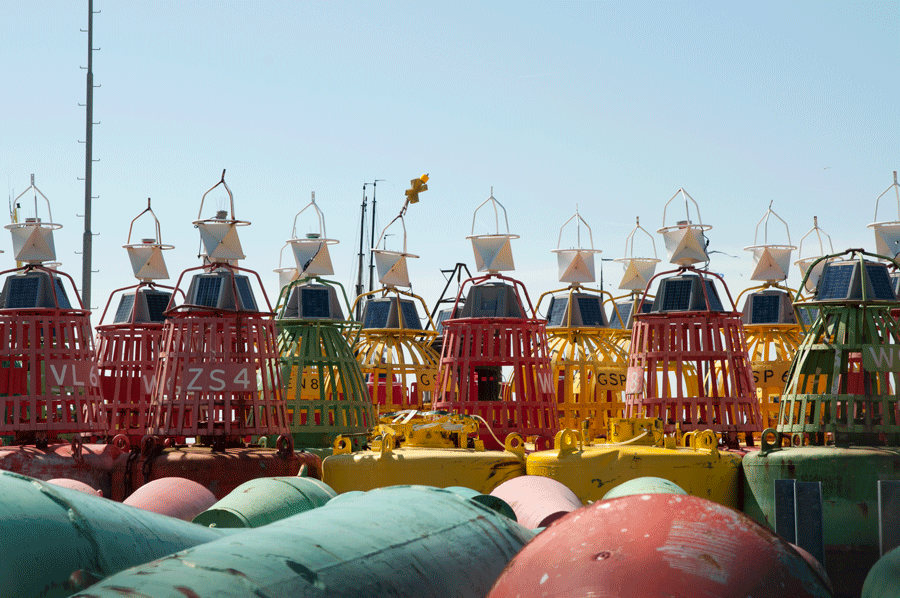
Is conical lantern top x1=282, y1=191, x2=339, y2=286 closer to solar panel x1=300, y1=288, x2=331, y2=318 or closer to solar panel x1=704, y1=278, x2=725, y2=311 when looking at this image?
solar panel x1=300, y1=288, x2=331, y2=318

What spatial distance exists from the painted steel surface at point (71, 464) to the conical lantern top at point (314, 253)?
8426 mm

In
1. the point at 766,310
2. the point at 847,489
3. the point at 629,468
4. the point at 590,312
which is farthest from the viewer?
the point at 590,312

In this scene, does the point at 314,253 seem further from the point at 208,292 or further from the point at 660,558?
the point at 660,558

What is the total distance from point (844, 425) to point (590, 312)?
49.2 ft

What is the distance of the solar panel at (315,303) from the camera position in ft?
82.4

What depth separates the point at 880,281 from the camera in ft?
63.0

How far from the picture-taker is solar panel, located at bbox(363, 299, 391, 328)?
Answer: 30.9 meters

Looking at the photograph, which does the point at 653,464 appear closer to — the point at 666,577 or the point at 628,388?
the point at 628,388

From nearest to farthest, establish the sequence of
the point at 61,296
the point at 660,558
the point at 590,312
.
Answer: the point at 660,558 → the point at 61,296 → the point at 590,312

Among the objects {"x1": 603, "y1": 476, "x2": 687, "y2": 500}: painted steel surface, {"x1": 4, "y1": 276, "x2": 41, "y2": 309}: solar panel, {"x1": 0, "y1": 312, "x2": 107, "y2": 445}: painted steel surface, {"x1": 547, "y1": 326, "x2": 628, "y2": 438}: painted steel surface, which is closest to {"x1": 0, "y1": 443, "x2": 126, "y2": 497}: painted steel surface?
{"x1": 0, "y1": 312, "x2": 107, "y2": 445}: painted steel surface

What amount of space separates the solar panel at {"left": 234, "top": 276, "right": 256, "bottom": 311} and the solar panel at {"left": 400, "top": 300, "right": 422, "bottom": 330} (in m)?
10.5

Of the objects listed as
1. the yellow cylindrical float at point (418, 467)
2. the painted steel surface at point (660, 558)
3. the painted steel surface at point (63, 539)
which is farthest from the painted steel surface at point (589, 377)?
the painted steel surface at point (660, 558)

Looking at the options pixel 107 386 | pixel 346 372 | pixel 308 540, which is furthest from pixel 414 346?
pixel 308 540

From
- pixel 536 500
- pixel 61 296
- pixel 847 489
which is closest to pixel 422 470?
pixel 536 500
